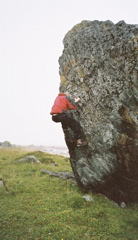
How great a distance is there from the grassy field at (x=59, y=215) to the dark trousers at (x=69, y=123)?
3945 mm

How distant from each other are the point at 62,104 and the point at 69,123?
4.30 ft

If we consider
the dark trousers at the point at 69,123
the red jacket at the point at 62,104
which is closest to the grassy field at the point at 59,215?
the dark trousers at the point at 69,123

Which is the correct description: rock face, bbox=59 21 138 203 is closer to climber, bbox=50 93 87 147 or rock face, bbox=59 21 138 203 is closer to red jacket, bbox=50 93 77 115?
climber, bbox=50 93 87 147

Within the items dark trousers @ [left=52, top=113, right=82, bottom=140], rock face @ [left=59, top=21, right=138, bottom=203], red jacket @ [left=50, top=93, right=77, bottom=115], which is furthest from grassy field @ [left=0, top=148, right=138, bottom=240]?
red jacket @ [left=50, top=93, right=77, bottom=115]

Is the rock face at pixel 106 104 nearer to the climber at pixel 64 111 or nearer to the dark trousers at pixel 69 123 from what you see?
the dark trousers at pixel 69 123

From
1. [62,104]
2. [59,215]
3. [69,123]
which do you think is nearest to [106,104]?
[69,123]

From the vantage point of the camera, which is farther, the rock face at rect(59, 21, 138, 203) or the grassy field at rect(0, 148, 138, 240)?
the rock face at rect(59, 21, 138, 203)

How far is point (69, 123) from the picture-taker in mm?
11891

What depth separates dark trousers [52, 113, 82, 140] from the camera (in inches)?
458

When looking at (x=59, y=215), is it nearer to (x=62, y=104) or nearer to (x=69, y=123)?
(x=69, y=123)

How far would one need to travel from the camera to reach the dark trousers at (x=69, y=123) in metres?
11.6

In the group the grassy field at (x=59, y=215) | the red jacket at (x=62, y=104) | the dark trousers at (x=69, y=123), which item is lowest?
the grassy field at (x=59, y=215)

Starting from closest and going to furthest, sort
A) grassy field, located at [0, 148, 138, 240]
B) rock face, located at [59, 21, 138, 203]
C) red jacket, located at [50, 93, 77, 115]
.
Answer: grassy field, located at [0, 148, 138, 240] → rock face, located at [59, 21, 138, 203] → red jacket, located at [50, 93, 77, 115]

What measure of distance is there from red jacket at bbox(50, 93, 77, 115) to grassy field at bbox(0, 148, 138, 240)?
217 inches
